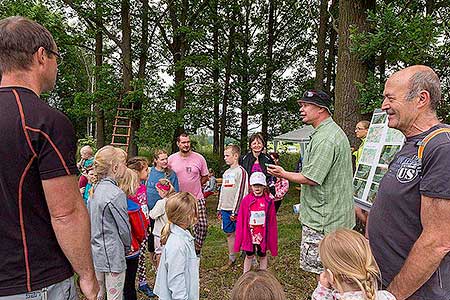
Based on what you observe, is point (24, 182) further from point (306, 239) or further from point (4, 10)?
point (4, 10)

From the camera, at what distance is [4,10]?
29.7ft

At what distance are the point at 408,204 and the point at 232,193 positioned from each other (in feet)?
12.0

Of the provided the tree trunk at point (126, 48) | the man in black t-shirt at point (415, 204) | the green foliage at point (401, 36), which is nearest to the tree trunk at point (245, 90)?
the tree trunk at point (126, 48)

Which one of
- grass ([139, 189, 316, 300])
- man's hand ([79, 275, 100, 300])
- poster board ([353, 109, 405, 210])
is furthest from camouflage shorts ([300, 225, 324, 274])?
man's hand ([79, 275, 100, 300])

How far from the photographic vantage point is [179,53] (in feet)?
44.8

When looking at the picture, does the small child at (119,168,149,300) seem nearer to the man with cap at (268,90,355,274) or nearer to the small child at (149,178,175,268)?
the small child at (149,178,175,268)

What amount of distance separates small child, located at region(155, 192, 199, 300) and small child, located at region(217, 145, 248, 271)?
2312 millimetres

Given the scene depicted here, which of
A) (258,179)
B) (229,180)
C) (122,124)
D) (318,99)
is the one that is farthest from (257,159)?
(122,124)

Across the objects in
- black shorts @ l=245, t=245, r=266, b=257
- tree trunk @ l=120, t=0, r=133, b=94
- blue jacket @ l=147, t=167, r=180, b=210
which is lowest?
black shorts @ l=245, t=245, r=266, b=257

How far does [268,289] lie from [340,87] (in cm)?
437

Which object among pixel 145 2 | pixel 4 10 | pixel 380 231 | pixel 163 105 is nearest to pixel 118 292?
pixel 380 231

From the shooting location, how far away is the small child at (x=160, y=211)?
15.1 ft

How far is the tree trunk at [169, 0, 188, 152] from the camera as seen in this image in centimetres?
1238

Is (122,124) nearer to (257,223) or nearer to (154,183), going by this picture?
(154,183)
